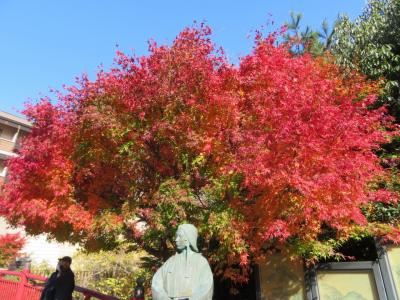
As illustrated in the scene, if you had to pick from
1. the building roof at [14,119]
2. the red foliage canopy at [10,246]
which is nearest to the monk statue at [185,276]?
the red foliage canopy at [10,246]

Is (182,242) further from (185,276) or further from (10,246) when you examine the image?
(10,246)

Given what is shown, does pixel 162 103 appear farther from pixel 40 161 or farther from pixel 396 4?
pixel 396 4

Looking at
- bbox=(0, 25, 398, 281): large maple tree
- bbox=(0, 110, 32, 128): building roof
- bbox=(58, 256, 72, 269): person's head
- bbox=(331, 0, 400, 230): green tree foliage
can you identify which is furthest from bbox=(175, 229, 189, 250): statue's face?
bbox=(0, 110, 32, 128): building roof

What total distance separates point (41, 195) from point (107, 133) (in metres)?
2.57

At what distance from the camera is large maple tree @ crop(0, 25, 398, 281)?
22.9ft

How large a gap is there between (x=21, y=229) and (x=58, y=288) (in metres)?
16.3

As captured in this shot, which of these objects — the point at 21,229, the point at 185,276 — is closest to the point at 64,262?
the point at 185,276

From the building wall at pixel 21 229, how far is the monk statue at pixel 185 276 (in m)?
17.4

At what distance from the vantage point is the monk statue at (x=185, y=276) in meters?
4.25

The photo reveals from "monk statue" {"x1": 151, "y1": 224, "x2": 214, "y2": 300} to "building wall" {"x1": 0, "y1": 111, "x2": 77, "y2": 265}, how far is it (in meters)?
17.4

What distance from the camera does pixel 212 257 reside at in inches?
318

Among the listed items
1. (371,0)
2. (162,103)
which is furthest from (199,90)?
(371,0)

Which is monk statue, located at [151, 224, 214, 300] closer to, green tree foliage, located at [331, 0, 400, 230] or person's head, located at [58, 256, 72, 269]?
person's head, located at [58, 256, 72, 269]

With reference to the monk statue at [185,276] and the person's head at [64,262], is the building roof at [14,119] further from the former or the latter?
the monk statue at [185,276]
